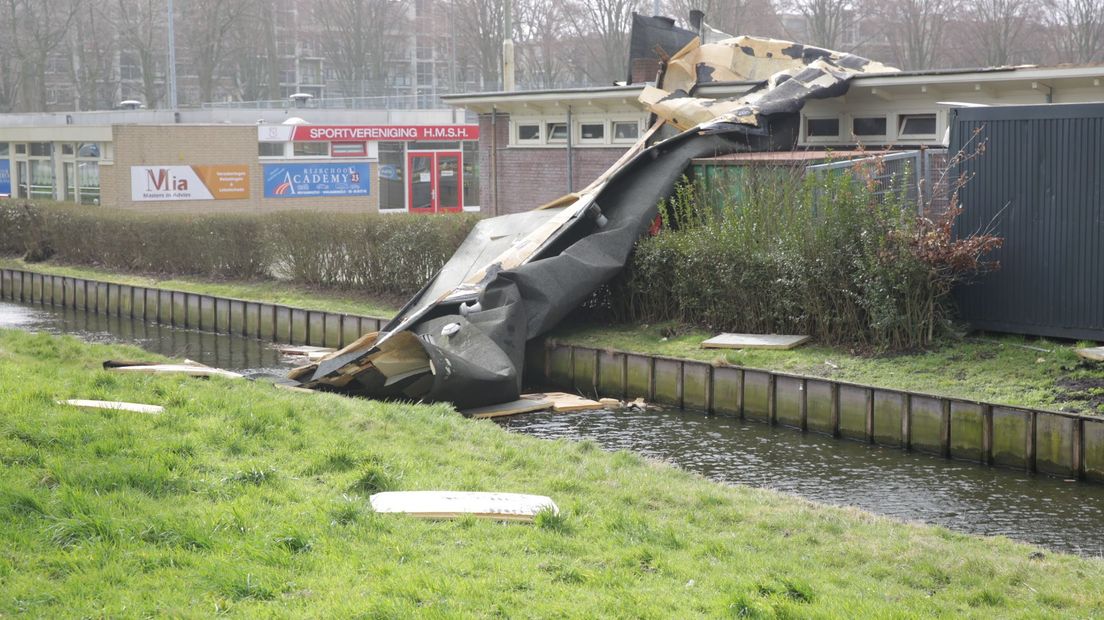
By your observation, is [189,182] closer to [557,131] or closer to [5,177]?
[5,177]

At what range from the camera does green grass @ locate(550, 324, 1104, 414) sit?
470 inches

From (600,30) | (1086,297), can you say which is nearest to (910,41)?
(600,30)

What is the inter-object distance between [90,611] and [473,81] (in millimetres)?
73512

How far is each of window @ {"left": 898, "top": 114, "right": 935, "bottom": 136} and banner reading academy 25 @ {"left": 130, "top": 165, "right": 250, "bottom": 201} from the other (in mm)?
21236

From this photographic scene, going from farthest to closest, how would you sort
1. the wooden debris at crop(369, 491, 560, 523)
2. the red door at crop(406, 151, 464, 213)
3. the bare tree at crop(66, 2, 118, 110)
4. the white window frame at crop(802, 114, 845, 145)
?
1. the bare tree at crop(66, 2, 118, 110)
2. the red door at crop(406, 151, 464, 213)
3. the white window frame at crop(802, 114, 845, 145)
4. the wooden debris at crop(369, 491, 560, 523)

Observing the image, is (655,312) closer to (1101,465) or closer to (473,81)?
(1101,465)

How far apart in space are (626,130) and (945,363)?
12281mm

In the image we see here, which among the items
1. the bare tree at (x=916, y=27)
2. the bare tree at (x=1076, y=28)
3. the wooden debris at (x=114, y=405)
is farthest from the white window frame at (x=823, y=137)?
the bare tree at (x=916, y=27)

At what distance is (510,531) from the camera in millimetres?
6707

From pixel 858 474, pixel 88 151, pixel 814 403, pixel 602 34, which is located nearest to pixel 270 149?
pixel 88 151

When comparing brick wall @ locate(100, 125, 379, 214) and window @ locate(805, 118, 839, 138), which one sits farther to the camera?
brick wall @ locate(100, 125, 379, 214)

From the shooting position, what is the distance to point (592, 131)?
2527cm

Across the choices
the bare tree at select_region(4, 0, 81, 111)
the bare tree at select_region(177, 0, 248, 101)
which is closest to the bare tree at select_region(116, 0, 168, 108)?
the bare tree at select_region(177, 0, 248, 101)

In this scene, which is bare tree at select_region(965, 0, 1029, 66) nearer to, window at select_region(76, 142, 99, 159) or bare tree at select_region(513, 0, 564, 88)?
bare tree at select_region(513, 0, 564, 88)
